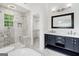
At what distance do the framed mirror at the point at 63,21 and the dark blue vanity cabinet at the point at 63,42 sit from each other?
1.33 feet

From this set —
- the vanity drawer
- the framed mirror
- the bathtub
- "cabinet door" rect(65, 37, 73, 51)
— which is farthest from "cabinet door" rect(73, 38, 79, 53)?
the bathtub

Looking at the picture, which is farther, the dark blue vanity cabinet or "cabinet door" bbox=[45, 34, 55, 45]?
"cabinet door" bbox=[45, 34, 55, 45]

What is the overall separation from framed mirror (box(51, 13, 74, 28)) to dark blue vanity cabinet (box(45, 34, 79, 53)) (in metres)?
0.41

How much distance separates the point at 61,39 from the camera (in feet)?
9.15

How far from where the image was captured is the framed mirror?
2.70 m

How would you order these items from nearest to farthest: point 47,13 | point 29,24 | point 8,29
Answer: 1. point 8,29
2. point 29,24
3. point 47,13

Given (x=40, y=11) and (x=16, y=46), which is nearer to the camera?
(x=16, y=46)

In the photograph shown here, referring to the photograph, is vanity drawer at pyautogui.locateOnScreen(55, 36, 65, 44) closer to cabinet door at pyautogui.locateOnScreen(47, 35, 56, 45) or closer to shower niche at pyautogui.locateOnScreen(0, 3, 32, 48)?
cabinet door at pyautogui.locateOnScreen(47, 35, 56, 45)

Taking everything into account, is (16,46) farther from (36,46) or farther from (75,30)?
(75,30)

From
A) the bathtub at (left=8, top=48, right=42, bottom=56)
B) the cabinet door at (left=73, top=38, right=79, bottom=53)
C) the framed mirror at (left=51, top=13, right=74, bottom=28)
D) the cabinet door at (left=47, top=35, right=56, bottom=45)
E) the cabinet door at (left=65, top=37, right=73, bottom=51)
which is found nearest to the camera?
the bathtub at (left=8, top=48, right=42, bottom=56)

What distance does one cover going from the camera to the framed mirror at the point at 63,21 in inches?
106

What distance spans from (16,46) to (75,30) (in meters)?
1.92

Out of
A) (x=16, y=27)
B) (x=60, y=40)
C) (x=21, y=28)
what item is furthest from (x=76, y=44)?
(x=16, y=27)

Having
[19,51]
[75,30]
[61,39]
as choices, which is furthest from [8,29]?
[75,30]
